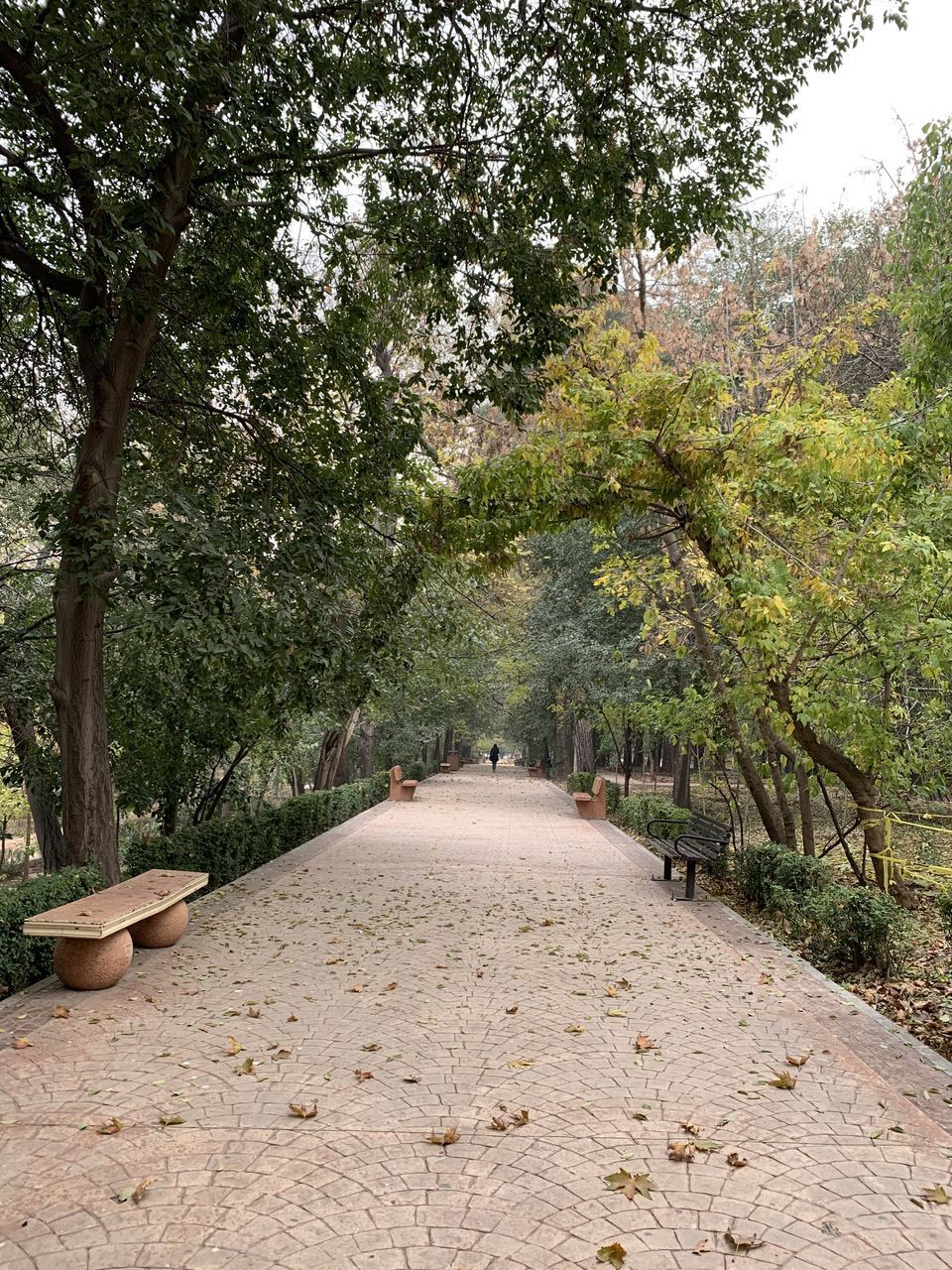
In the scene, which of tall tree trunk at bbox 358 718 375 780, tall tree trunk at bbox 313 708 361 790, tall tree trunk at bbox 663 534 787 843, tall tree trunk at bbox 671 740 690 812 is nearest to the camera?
tall tree trunk at bbox 663 534 787 843

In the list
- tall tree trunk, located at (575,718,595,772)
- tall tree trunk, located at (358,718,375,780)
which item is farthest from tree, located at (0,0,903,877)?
tall tree trunk, located at (575,718,595,772)

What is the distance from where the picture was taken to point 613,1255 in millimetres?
2818

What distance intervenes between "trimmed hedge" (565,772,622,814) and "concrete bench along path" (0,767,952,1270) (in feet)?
41.3

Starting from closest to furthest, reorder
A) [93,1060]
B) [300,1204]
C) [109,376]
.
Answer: [300,1204], [93,1060], [109,376]

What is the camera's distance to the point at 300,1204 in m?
3.14

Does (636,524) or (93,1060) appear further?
(636,524)

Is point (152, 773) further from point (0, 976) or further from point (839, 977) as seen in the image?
point (839, 977)

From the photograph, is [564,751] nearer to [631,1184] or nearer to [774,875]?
[774,875]

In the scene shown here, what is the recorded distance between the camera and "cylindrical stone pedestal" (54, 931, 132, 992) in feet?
18.2

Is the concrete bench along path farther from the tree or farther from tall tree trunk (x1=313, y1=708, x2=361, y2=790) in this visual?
tall tree trunk (x1=313, y1=708, x2=361, y2=790)

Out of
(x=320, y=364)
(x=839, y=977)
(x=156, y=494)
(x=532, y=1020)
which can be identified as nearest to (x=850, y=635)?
(x=839, y=977)

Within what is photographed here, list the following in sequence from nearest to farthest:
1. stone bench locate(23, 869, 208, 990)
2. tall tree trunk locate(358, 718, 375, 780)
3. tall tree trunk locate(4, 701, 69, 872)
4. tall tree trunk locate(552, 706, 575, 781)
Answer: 1. stone bench locate(23, 869, 208, 990)
2. tall tree trunk locate(4, 701, 69, 872)
3. tall tree trunk locate(358, 718, 375, 780)
4. tall tree trunk locate(552, 706, 575, 781)

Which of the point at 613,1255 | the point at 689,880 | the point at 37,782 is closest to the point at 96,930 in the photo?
the point at 613,1255

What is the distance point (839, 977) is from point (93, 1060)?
545 cm
